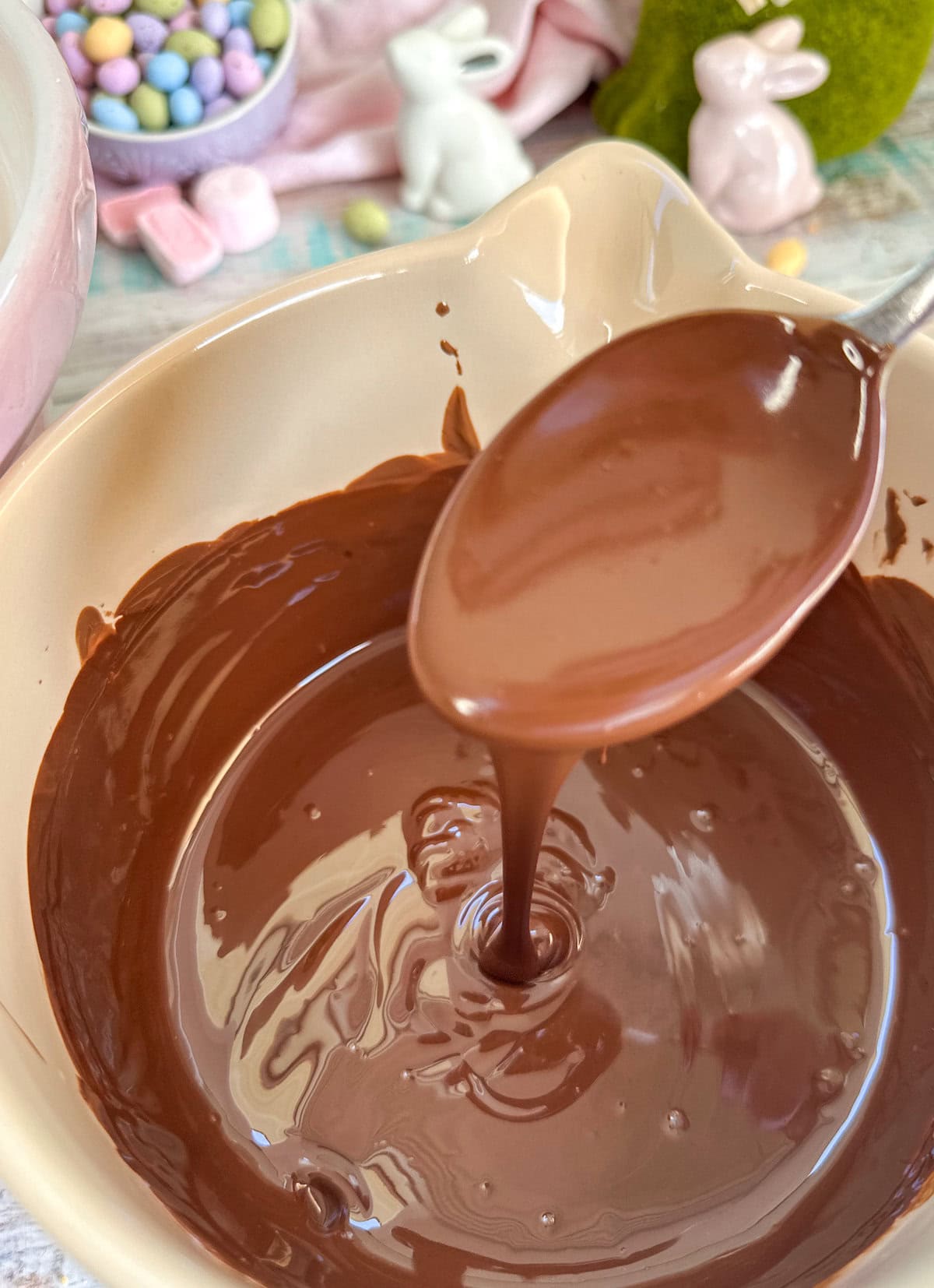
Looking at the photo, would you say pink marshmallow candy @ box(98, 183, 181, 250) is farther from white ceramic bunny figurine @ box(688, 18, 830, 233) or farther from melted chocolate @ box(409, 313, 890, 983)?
melted chocolate @ box(409, 313, 890, 983)

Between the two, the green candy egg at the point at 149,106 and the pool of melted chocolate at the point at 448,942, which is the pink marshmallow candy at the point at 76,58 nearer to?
the green candy egg at the point at 149,106

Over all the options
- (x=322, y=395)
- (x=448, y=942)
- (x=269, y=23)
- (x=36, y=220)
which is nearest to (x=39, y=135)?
(x=36, y=220)

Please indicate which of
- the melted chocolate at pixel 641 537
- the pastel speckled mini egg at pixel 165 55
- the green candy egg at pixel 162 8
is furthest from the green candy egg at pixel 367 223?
the melted chocolate at pixel 641 537

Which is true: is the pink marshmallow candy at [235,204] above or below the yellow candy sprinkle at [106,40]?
below

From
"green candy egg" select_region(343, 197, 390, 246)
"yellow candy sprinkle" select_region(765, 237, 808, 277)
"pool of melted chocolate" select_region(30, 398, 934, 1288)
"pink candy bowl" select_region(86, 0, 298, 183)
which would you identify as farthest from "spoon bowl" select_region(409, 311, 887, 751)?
"pink candy bowl" select_region(86, 0, 298, 183)

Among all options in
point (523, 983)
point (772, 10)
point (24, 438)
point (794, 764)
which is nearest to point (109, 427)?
point (24, 438)

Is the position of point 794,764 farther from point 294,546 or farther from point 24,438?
point 24,438
